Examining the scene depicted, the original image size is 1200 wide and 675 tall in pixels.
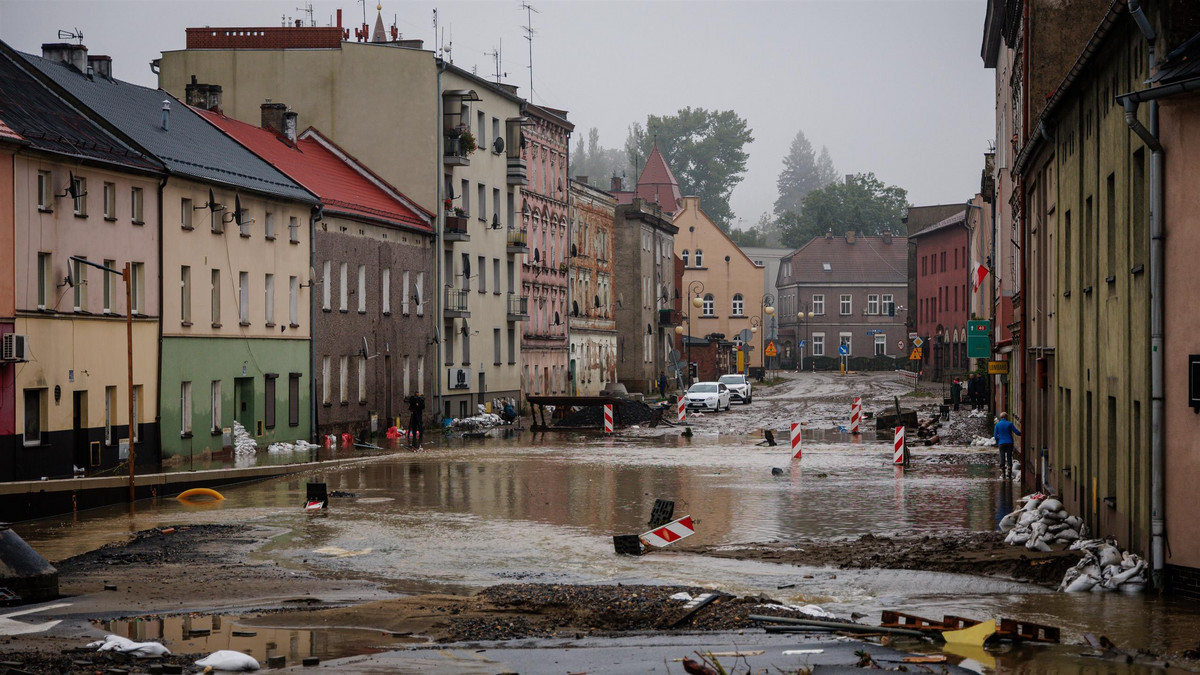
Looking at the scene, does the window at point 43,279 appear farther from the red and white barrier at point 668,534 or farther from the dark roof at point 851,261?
the dark roof at point 851,261

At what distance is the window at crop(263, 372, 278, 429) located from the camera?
1641 inches

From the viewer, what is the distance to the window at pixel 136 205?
3444 centimetres

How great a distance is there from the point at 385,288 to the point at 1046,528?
34752mm

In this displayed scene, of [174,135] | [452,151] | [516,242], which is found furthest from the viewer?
[516,242]

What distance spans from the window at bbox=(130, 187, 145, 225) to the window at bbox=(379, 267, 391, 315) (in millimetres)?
15626

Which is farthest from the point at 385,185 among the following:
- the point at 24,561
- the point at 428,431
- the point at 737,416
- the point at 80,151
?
the point at 24,561

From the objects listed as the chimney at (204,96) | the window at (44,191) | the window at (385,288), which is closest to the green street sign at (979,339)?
the window at (385,288)

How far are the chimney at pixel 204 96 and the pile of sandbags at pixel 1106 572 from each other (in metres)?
37.7

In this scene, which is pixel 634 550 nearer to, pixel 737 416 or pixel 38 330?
pixel 38 330

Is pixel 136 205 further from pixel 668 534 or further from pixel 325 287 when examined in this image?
pixel 668 534

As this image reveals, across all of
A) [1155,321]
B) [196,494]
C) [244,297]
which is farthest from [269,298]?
[1155,321]

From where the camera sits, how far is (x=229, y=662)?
1144cm

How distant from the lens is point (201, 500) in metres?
26.8

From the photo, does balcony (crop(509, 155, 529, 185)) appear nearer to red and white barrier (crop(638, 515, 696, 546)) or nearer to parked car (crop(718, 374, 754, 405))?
parked car (crop(718, 374, 754, 405))
